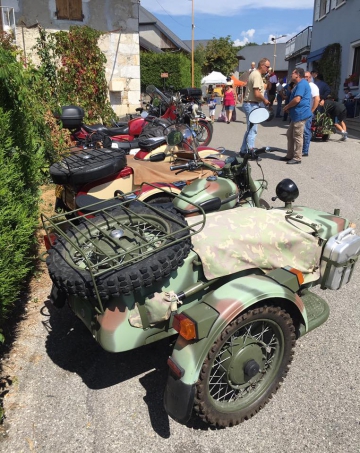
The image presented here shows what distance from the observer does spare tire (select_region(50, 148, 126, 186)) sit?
153 inches

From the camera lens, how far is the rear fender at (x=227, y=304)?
6.51 ft

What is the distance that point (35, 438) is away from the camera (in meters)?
2.22

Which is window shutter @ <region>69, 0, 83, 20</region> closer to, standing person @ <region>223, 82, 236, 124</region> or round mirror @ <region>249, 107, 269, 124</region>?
standing person @ <region>223, 82, 236, 124</region>

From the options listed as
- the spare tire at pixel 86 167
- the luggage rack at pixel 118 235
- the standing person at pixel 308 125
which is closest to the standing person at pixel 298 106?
the standing person at pixel 308 125

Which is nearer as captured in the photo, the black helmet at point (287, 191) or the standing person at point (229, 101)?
the black helmet at point (287, 191)

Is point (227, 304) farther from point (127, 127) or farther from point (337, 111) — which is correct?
point (337, 111)

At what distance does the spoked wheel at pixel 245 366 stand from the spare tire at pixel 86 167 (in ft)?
7.76

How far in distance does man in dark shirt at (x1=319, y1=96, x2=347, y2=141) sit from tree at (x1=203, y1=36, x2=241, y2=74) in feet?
112

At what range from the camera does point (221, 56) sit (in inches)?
1652

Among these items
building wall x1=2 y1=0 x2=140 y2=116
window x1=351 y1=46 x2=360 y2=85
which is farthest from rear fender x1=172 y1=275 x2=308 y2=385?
window x1=351 y1=46 x2=360 y2=85

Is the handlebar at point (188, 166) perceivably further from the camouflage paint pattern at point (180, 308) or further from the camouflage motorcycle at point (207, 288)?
the camouflage paint pattern at point (180, 308)

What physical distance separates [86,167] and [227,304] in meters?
2.45

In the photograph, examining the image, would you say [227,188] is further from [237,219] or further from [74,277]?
[74,277]

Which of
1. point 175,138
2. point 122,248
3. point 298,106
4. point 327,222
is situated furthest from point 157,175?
point 298,106
